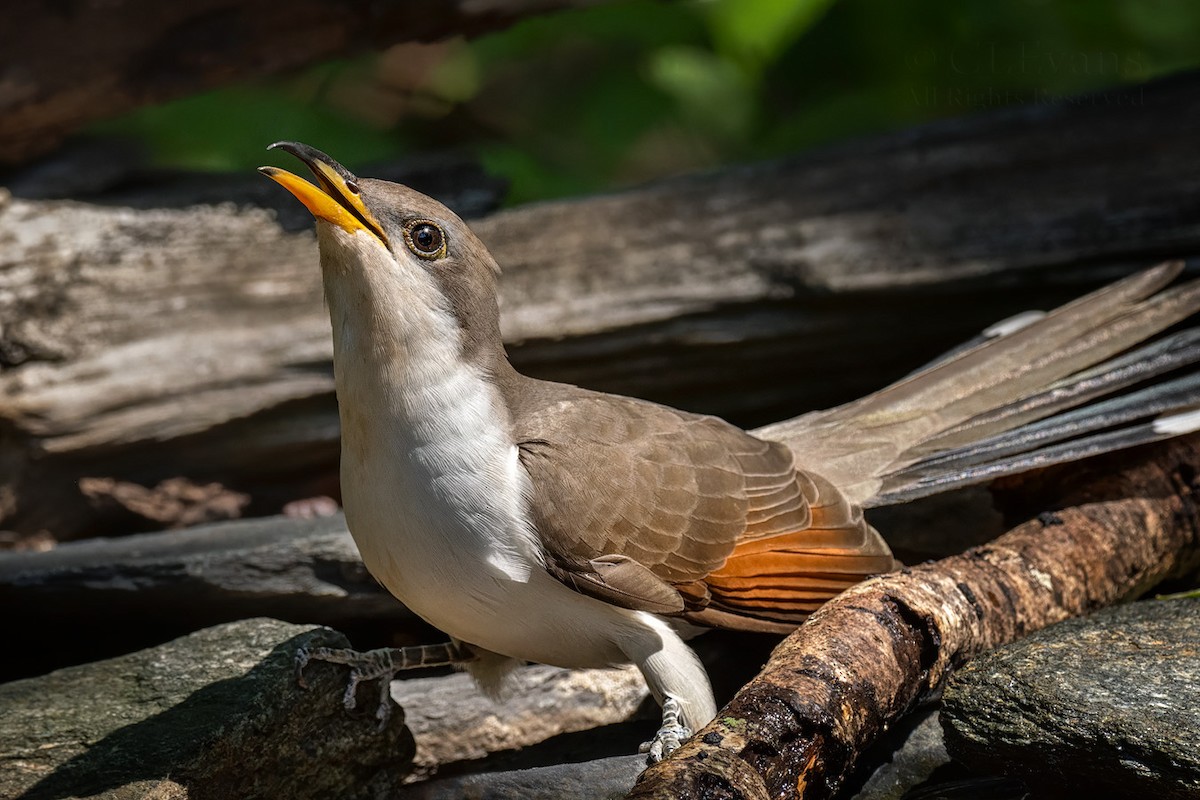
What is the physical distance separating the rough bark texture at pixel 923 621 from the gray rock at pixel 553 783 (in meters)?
0.40

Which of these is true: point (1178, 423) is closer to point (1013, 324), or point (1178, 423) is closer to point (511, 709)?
point (1013, 324)

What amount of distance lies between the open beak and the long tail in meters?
1.62

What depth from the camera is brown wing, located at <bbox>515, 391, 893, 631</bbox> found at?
311 centimetres

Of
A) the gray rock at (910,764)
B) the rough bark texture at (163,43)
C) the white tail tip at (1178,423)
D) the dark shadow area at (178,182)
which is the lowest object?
the gray rock at (910,764)

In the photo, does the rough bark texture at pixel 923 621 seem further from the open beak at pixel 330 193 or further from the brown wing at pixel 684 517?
the open beak at pixel 330 193

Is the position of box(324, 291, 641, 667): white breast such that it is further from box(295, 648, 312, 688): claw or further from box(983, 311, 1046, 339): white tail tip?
box(983, 311, 1046, 339): white tail tip

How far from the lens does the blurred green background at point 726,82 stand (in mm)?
5609

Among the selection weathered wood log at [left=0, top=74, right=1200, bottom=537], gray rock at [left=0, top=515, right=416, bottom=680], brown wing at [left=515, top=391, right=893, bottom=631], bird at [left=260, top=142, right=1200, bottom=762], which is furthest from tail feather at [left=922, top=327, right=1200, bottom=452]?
gray rock at [left=0, top=515, right=416, bottom=680]

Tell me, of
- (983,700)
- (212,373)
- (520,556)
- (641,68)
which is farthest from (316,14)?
(983,700)

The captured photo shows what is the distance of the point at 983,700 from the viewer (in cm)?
295

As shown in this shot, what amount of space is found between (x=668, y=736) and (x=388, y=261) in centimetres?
138


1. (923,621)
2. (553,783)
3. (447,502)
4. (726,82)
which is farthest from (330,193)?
(726,82)

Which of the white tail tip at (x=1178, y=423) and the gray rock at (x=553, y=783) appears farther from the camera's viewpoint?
the white tail tip at (x=1178, y=423)

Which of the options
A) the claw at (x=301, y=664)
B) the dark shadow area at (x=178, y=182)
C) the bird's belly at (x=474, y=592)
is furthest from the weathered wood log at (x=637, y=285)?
the bird's belly at (x=474, y=592)
